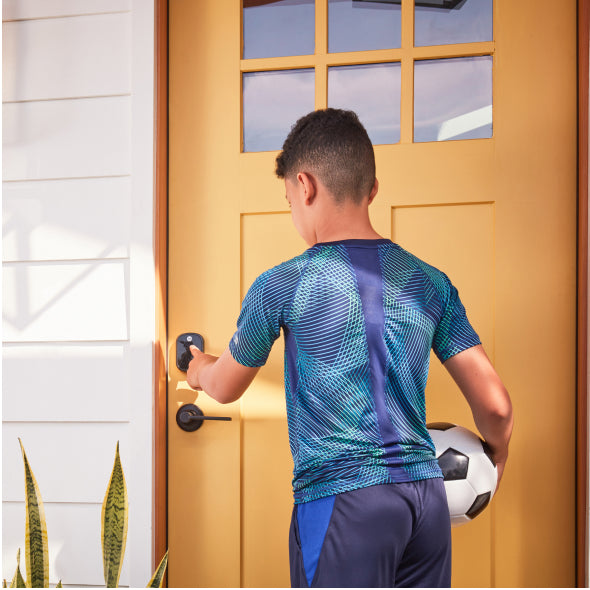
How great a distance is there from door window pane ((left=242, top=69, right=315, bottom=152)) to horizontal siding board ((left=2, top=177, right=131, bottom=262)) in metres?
0.49

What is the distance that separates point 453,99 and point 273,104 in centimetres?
63

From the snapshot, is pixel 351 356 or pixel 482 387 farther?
pixel 482 387

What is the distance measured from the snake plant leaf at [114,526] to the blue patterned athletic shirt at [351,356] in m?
0.64

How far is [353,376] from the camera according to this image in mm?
1082

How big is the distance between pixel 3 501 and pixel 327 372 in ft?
4.89

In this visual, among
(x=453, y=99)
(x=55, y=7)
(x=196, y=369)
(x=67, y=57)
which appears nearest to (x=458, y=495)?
(x=196, y=369)

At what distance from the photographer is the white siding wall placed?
1875mm

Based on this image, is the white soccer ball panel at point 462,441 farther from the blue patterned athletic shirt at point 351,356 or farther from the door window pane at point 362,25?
the door window pane at point 362,25

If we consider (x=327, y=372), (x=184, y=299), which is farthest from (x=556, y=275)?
(x=184, y=299)

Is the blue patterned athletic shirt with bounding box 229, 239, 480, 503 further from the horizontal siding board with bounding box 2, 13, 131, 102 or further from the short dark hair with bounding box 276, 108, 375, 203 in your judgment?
the horizontal siding board with bounding box 2, 13, 131, 102

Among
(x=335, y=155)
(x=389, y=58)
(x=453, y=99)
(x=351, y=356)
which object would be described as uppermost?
(x=389, y=58)

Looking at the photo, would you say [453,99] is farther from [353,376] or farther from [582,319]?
[353,376]

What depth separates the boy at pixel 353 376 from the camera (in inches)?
41.9

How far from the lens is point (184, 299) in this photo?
1944 millimetres
